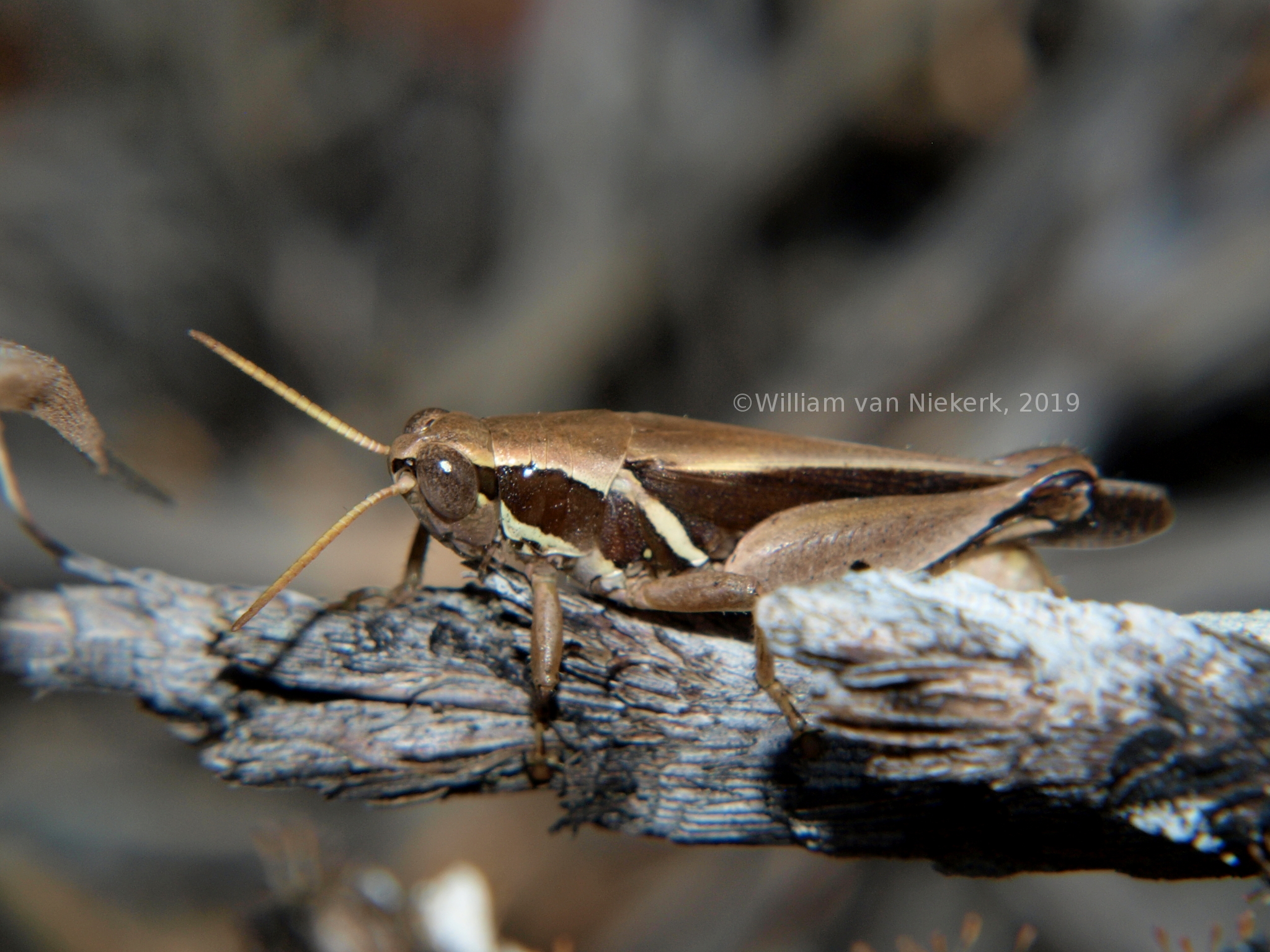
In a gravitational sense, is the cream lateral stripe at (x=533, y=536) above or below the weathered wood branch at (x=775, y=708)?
above

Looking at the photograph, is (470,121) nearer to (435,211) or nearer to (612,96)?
(435,211)

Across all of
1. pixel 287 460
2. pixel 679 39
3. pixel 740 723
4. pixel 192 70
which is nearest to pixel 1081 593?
pixel 740 723

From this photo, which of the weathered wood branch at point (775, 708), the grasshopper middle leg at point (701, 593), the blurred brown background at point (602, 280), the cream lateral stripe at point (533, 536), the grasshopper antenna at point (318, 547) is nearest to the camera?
the weathered wood branch at point (775, 708)

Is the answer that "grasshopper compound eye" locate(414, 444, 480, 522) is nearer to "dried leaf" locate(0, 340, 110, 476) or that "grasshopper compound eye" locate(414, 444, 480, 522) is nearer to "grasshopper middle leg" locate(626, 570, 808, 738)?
"grasshopper middle leg" locate(626, 570, 808, 738)

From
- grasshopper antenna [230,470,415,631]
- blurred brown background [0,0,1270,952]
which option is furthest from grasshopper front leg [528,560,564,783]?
blurred brown background [0,0,1270,952]

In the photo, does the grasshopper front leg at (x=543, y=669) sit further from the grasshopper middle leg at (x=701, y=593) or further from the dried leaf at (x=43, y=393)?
the dried leaf at (x=43, y=393)

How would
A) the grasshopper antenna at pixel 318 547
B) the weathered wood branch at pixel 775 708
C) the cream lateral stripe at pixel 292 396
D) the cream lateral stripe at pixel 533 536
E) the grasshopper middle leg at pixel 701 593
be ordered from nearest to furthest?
the weathered wood branch at pixel 775 708, the grasshopper antenna at pixel 318 547, the cream lateral stripe at pixel 292 396, the grasshopper middle leg at pixel 701 593, the cream lateral stripe at pixel 533 536

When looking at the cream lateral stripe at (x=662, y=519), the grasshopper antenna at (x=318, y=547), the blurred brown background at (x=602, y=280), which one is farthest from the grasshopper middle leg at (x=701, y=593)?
the blurred brown background at (x=602, y=280)
